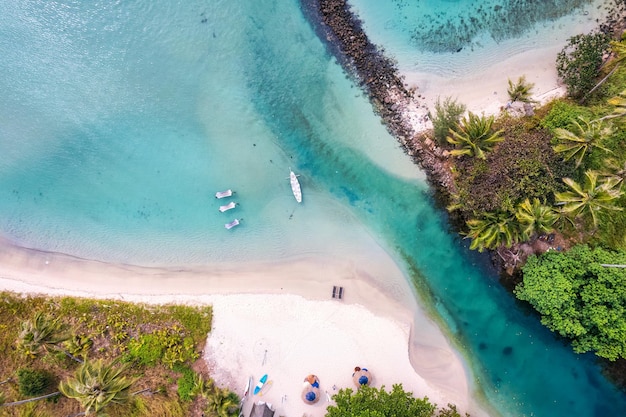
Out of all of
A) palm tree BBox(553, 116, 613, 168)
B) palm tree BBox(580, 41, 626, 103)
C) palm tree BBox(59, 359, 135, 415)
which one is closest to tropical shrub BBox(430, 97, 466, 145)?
palm tree BBox(553, 116, 613, 168)

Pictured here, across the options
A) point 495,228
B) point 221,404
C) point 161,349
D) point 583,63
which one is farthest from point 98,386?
point 583,63

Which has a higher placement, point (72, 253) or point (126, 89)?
point (126, 89)

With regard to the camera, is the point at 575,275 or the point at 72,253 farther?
the point at 72,253

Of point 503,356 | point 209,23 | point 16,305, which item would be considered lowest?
point 16,305

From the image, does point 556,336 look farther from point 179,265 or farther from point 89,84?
point 89,84

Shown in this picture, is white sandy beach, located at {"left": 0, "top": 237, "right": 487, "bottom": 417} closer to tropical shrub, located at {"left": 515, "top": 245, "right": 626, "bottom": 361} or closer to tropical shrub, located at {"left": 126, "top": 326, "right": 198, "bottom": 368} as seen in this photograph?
tropical shrub, located at {"left": 126, "top": 326, "right": 198, "bottom": 368}

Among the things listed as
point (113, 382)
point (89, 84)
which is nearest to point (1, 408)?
point (113, 382)

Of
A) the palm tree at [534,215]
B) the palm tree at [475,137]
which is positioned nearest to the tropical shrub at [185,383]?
the palm tree at [475,137]
